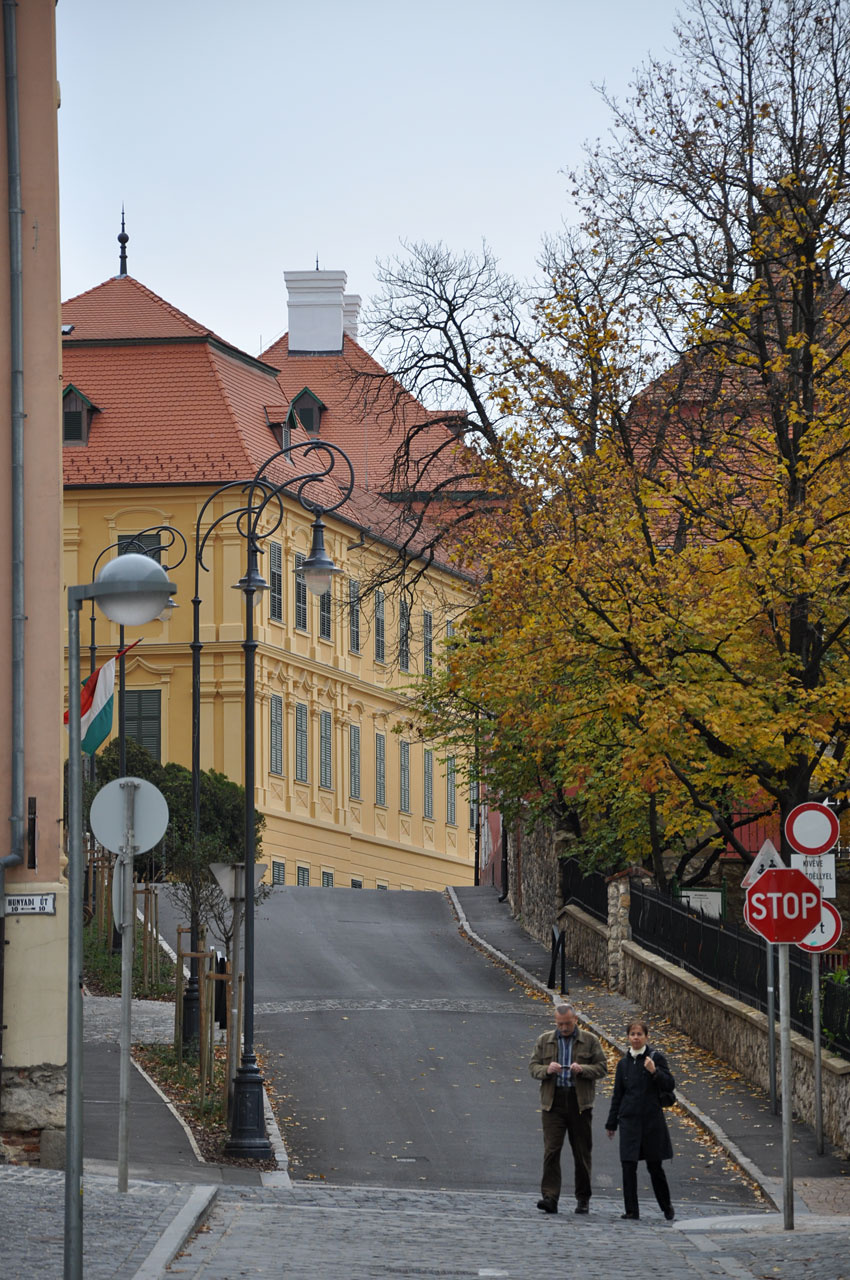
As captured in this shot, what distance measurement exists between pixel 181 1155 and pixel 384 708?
156ft

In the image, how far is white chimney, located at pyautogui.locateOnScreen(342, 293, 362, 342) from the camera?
73500 millimetres

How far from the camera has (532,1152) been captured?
66.8 feet

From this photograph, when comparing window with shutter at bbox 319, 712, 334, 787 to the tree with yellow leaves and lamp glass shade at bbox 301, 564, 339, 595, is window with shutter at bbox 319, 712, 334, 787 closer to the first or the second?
the tree with yellow leaves

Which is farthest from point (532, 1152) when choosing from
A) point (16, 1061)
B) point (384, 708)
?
point (384, 708)

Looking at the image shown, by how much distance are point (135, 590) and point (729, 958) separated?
16686mm

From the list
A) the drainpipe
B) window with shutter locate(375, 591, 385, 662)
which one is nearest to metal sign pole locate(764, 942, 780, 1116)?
the drainpipe

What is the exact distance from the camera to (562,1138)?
16.6 m

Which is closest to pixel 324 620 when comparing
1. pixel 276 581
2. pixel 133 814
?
pixel 276 581

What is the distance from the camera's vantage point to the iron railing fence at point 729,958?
20.1 metres

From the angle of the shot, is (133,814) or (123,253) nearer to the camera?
(133,814)

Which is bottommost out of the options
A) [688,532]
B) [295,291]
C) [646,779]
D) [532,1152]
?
[532,1152]

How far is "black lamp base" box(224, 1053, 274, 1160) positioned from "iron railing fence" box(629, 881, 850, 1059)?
5.48 metres

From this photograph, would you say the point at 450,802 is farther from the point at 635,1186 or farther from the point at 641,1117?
the point at 635,1186

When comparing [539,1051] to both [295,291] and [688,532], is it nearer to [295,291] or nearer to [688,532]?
[688,532]
